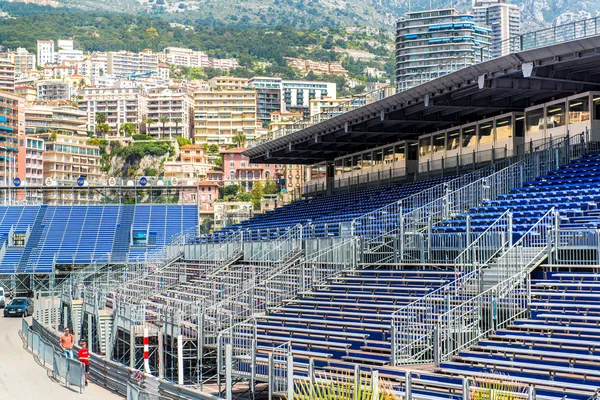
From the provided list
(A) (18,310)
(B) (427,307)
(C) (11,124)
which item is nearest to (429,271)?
(B) (427,307)

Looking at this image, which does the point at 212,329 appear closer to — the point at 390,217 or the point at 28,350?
the point at 390,217

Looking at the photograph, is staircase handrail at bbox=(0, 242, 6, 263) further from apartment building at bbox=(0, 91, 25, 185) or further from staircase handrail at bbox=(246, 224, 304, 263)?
apartment building at bbox=(0, 91, 25, 185)

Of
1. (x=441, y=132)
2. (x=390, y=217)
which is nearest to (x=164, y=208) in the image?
(x=441, y=132)

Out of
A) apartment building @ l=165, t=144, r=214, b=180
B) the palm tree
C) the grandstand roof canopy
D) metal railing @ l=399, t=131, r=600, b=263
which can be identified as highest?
the palm tree

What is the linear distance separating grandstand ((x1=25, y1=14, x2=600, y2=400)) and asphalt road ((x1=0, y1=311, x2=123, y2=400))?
5.67 feet

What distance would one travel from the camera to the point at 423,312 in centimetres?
1675

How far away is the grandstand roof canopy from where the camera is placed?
2300 centimetres

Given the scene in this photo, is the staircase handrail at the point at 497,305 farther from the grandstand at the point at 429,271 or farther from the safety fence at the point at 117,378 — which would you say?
Answer: the safety fence at the point at 117,378

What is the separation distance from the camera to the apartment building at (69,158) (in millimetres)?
155500

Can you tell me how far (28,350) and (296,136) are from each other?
1614cm

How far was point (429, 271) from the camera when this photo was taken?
19750 mm

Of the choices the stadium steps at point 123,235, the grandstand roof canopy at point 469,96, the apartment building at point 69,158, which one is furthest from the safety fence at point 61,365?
the apartment building at point 69,158

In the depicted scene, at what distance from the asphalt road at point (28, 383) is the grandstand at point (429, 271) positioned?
173 cm

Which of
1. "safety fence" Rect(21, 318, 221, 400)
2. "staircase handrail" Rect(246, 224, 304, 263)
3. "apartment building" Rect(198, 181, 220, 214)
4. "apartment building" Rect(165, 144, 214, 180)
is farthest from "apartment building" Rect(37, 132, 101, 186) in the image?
"safety fence" Rect(21, 318, 221, 400)
